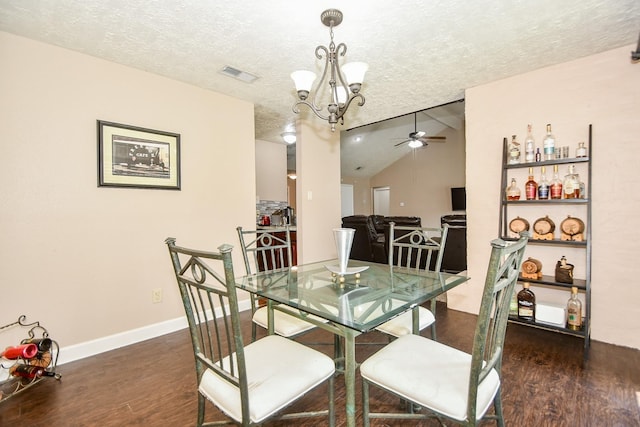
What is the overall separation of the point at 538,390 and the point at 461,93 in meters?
2.69

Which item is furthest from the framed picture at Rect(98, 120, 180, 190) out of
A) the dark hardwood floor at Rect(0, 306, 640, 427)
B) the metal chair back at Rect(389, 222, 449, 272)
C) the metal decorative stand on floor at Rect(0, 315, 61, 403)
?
the metal chair back at Rect(389, 222, 449, 272)

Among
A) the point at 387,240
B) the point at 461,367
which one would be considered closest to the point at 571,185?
the point at 461,367

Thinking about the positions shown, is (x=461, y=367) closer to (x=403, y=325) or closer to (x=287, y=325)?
(x=403, y=325)

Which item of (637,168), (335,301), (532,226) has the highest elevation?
(637,168)

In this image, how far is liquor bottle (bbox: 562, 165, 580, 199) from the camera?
2.42 metres

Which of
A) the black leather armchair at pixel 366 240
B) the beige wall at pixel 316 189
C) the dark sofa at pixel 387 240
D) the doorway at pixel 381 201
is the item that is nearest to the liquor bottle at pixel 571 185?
the dark sofa at pixel 387 240

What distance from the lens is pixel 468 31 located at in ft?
6.63

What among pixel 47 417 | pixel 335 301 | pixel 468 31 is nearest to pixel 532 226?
pixel 468 31

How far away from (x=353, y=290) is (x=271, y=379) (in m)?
0.66

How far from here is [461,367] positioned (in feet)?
3.96

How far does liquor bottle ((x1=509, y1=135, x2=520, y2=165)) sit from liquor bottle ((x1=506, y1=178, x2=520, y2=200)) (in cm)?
17

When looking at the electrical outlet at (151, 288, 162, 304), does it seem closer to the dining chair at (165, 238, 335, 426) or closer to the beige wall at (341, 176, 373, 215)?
the dining chair at (165, 238, 335, 426)

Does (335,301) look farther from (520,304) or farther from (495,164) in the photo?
(495,164)

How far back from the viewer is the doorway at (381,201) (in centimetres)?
1077
